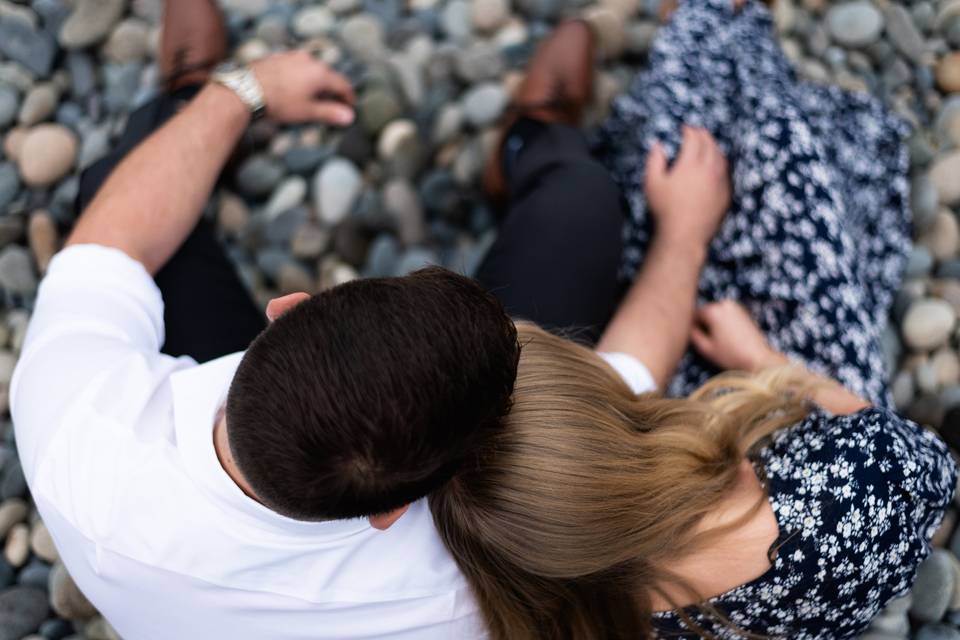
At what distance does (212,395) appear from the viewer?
2.28 ft

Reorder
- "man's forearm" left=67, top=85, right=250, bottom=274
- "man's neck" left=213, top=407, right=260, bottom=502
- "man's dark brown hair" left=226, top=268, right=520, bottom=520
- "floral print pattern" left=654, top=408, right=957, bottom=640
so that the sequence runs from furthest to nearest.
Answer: "man's forearm" left=67, top=85, right=250, bottom=274 < "floral print pattern" left=654, top=408, right=957, bottom=640 < "man's neck" left=213, top=407, right=260, bottom=502 < "man's dark brown hair" left=226, top=268, right=520, bottom=520

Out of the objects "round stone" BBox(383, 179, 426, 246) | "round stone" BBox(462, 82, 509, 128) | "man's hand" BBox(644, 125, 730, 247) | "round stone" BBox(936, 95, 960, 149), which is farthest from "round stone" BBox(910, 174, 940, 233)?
"round stone" BBox(383, 179, 426, 246)

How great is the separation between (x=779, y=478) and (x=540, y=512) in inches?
10.7

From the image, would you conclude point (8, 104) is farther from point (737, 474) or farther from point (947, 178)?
point (947, 178)

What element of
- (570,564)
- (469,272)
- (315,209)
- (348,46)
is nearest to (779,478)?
(570,564)

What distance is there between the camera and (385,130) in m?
1.29

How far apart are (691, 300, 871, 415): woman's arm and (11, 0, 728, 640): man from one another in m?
0.05

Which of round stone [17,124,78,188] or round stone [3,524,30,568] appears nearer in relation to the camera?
round stone [3,524,30,568]

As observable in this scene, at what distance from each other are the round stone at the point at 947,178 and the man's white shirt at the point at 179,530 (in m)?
1.06

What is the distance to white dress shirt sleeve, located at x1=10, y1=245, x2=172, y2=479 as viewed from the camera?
702 millimetres

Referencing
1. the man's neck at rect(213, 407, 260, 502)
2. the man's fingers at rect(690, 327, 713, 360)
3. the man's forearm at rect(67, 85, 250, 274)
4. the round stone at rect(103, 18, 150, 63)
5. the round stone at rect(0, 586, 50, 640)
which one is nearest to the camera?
the man's neck at rect(213, 407, 260, 502)

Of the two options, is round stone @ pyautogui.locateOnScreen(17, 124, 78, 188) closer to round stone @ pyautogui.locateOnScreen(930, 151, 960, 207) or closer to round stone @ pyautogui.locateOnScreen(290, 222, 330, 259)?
round stone @ pyautogui.locateOnScreen(290, 222, 330, 259)

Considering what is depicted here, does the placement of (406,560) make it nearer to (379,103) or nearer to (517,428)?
(517,428)

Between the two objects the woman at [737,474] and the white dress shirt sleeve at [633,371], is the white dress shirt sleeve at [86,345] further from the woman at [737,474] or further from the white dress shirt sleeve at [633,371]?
the white dress shirt sleeve at [633,371]
